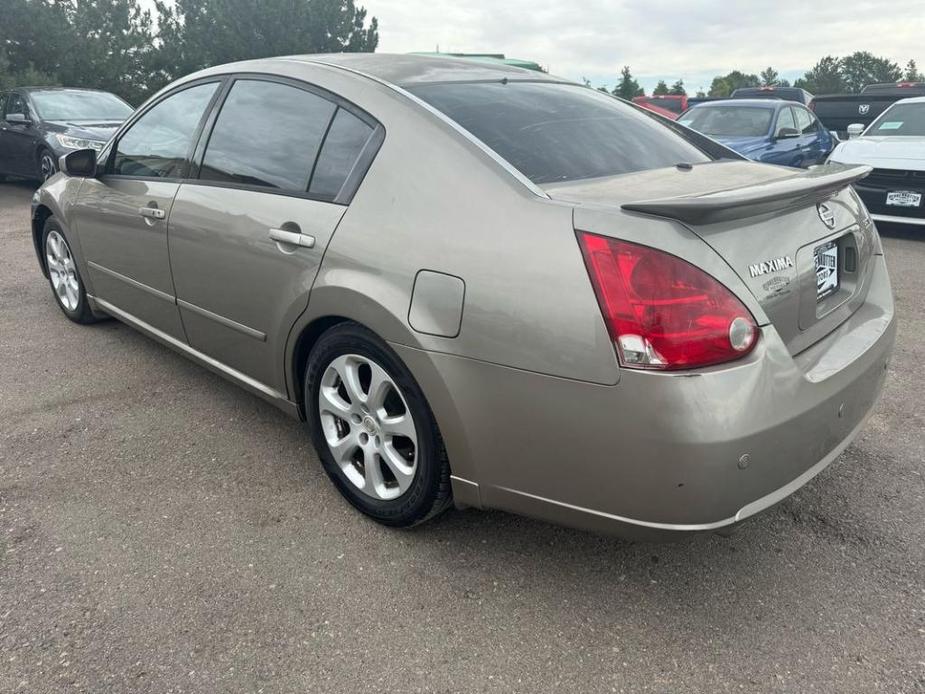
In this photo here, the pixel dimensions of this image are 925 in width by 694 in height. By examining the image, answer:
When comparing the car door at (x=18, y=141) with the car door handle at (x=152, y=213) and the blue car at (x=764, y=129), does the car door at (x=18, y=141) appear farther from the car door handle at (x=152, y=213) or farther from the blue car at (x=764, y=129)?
the blue car at (x=764, y=129)

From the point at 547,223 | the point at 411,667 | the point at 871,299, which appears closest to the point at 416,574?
the point at 411,667

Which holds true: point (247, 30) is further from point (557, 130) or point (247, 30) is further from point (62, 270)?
point (557, 130)

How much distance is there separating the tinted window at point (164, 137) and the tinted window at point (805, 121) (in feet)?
28.3

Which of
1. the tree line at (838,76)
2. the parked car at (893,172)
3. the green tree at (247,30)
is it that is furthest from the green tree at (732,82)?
the parked car at (893,172)

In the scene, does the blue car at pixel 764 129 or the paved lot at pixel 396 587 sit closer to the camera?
the paved lot at pixel 396 587

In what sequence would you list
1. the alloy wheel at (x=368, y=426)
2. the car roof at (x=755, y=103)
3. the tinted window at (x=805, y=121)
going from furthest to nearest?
the tinted window at (x=805, y=121)
the car roof at (x=755, y=103)
the alloy wheel at (x=368, y=426)

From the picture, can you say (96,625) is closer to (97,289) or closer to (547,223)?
(547,223)

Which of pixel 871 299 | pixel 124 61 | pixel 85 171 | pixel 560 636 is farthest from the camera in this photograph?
pixel 124 61

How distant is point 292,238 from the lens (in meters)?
2.64

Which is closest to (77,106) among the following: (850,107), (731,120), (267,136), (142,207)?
(142,207)

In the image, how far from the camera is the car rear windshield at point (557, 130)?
93.7 inches

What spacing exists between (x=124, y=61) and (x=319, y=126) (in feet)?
62.6

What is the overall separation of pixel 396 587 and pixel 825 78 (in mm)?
84074

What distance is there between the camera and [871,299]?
104 inches
